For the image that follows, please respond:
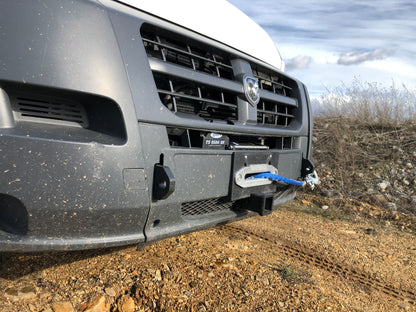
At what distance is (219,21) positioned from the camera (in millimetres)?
2262

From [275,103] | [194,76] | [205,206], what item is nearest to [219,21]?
[194,76]

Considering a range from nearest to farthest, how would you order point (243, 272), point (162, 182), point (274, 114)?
point (162, 182)
point (243, 272)
point (274, 114)

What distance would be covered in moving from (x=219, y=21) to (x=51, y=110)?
128 centimetres

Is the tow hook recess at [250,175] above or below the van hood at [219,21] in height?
below

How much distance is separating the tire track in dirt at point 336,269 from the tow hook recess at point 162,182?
4.85 feet

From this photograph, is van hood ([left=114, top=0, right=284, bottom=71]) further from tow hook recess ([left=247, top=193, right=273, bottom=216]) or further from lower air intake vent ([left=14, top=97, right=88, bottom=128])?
tow hook recess ([left=247, top=193, right=273, bottom=216])

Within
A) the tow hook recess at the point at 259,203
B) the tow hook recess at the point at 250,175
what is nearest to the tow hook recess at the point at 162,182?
the tow hook recess at the point at 250,175

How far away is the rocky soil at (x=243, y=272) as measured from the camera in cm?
183

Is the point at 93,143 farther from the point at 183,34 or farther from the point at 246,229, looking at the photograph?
the point at 246,229

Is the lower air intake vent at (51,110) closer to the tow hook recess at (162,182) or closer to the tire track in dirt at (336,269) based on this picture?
the tow hook recess at (162,182)

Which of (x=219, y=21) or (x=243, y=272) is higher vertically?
(x=219, y=21)

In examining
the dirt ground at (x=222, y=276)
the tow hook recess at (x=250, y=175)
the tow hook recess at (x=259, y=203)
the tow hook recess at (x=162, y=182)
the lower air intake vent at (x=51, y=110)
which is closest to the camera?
the lower air intake vent at (x=51, y=110)

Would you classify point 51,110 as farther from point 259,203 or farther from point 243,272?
point 243,272

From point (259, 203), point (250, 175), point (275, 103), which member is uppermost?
point (275, 103)
